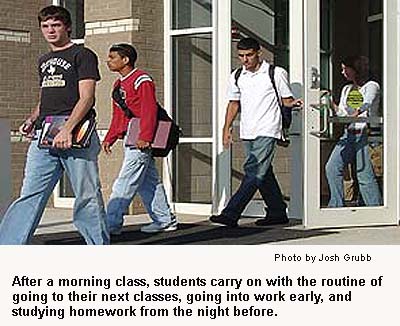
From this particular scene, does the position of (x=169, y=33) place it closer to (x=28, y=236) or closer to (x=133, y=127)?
(x=133, y=127)

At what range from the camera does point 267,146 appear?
19.9 feet

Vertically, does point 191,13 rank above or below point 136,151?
above

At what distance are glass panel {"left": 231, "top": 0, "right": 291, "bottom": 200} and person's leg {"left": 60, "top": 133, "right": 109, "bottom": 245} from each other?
2.21 meters

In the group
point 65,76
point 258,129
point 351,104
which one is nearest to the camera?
point 65,76

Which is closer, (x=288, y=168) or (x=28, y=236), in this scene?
(x=28, y=236)

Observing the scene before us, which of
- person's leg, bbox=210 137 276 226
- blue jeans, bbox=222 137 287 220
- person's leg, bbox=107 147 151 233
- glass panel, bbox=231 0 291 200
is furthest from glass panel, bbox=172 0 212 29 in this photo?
person's leg, bbox=107 147 151 233

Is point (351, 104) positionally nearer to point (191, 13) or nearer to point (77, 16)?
point (191, 13)

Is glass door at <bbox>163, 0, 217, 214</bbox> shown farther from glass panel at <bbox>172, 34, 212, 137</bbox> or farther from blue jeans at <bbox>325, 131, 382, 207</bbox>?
blue jeans at <bbox>325, 131, 382, 207</bbox>

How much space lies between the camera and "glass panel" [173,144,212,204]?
7098mm

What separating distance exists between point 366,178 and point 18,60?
2.67 m

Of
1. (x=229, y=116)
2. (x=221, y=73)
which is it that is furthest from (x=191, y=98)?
(x=229, y=116)

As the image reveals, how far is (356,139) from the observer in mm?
6047
